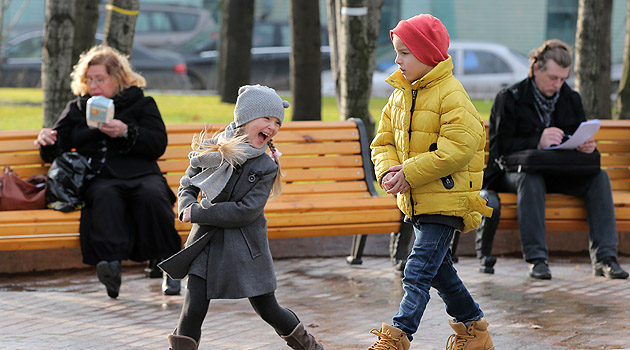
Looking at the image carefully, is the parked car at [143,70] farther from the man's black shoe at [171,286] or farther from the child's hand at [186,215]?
the child's hand at [186,215]

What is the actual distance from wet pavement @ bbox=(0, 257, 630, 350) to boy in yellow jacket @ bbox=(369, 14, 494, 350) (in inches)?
16.4

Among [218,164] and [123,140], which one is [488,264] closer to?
[123,140]

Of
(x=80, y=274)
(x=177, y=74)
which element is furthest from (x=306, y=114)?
(x=177, y=74)

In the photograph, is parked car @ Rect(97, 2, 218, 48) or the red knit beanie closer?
the red knit beanie

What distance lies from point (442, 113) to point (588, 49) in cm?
516

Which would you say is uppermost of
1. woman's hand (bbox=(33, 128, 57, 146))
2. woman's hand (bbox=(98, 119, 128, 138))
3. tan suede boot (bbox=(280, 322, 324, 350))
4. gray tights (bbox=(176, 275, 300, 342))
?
woman's hand (bbox=(98, 119, 128, 138))

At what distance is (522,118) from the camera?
23.2 feet

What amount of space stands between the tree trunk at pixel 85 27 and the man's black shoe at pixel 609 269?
17.6 feet

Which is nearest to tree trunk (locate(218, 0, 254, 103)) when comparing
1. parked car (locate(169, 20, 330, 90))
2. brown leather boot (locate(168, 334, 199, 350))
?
parked car (locate(169, 20, 330, 90))

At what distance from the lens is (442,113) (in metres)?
4.88

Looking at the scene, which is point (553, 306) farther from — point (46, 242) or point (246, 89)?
point (46, 242)

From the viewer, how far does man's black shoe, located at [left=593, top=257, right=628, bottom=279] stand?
683cm

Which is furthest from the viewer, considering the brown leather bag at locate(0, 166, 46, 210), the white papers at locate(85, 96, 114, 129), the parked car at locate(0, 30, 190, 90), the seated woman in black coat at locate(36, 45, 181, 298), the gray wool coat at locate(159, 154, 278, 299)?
the parked car at locate(0, 30, 190, 90)

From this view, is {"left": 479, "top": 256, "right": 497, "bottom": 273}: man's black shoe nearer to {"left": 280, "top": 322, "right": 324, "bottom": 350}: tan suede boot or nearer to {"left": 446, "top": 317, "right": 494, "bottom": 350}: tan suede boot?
{"left": 446, "top": 317, "right": 494, "bottom": 350}: tan suede boot
